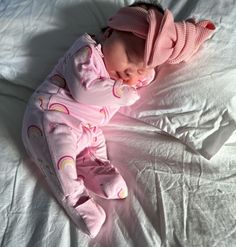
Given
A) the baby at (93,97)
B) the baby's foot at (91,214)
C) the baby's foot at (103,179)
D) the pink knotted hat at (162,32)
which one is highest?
the pink knotted hat at (162,32)

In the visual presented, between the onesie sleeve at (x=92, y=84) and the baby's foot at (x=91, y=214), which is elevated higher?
the onesie sleeve at (x=92, y=84)

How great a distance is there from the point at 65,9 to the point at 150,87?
14.0 inches

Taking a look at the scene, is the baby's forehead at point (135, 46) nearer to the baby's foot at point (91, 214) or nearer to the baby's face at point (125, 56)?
the baby's face at point (125, 56)

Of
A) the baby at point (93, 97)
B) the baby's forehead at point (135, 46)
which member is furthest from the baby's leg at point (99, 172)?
Answer: the baby's forehead at point (135, 46)

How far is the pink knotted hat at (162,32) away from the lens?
3.43ft

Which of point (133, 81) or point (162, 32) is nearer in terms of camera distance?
point (162, 32)

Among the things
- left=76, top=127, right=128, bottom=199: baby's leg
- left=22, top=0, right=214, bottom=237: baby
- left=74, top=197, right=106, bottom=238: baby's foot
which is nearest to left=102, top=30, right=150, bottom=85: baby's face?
left=22, top=0, right=214, bottom=237: baby

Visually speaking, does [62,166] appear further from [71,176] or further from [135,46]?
[135,46]

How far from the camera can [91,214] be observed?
101cm

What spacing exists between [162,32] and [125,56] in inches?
4.8

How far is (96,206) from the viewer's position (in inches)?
40.8

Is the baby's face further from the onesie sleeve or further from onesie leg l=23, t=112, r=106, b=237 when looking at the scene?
onesie leg l=23, t=112, r=106, b=237

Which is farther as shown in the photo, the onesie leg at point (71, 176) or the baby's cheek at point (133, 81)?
the baby's cheek at point (133, 81)

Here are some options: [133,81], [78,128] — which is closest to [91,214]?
[78,128]
